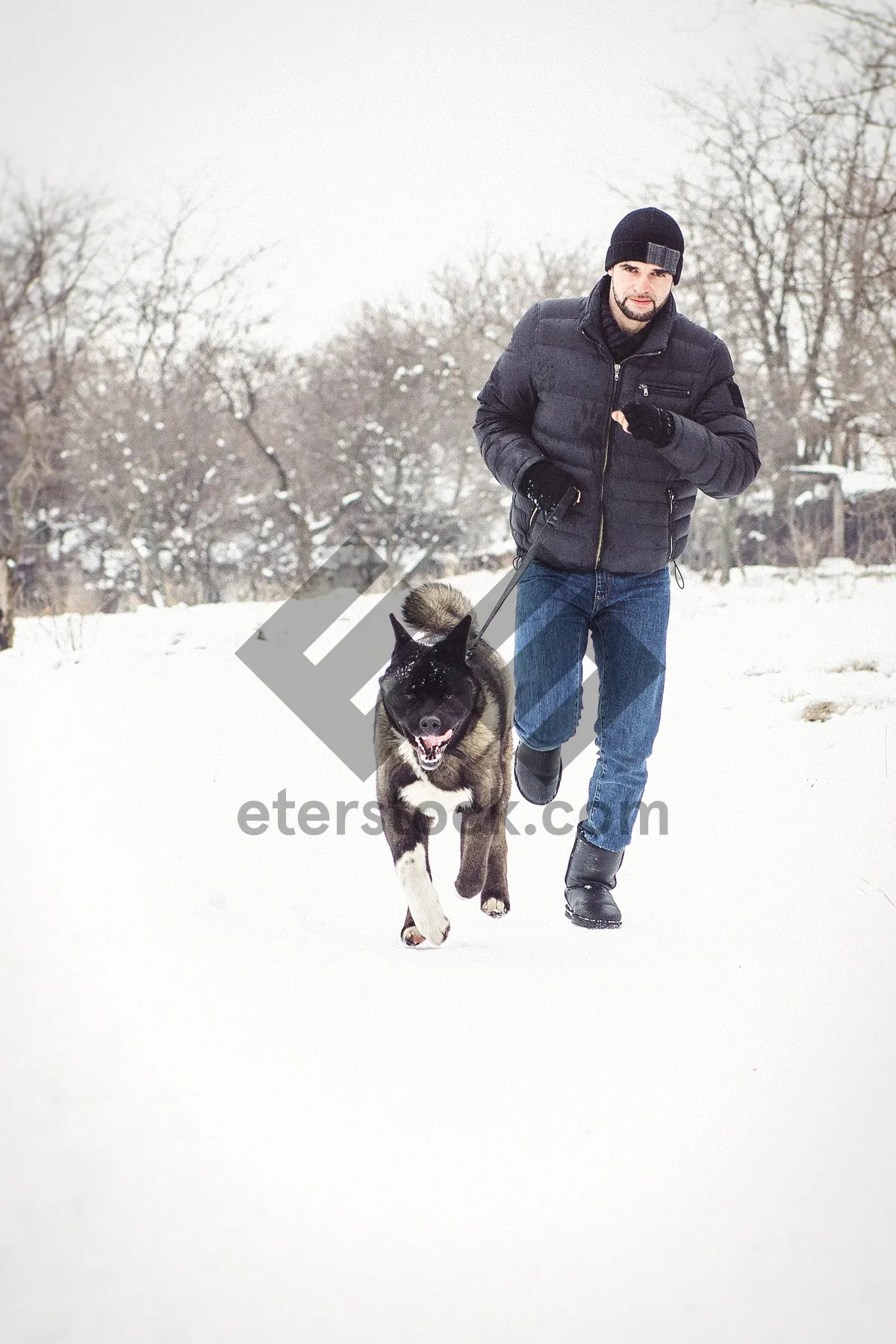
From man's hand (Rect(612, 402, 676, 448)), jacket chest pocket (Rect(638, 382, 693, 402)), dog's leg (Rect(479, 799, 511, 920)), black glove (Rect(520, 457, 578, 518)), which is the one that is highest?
jacket chest pocket (Rect(638, 382, 693, 402))

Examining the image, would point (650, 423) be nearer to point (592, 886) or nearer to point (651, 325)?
point (651, 325)

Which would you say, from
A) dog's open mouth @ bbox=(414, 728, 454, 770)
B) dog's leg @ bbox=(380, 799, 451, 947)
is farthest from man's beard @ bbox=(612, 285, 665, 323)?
dog's leg @ bbox=(380, 799, 451, 947)

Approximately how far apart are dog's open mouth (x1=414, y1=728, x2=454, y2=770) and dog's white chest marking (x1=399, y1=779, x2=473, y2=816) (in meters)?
0.08

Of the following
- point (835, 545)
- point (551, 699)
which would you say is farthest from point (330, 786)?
point (835, 545)

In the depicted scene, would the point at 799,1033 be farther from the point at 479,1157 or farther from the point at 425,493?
the point at 425,493

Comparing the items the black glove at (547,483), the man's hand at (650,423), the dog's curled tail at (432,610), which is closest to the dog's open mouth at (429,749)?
the dog's curled tail at (432,610)

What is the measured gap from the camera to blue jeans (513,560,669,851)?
11.3 feet

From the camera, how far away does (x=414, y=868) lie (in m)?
3.32

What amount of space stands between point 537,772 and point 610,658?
62 cm

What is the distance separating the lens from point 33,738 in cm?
502

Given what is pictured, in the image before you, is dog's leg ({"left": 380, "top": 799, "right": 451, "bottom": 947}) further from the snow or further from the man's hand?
the snow

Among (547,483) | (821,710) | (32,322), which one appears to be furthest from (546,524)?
(32,322)

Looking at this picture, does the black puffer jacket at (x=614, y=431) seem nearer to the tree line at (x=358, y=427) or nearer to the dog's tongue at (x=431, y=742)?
the dog's tongue at (x=431, y=742)

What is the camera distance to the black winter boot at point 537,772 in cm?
379
